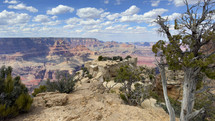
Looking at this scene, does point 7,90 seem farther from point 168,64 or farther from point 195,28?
point 195,28

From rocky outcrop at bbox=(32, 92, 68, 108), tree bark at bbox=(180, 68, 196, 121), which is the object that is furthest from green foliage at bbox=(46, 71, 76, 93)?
tree bark at bbox=(180, 68, 196, 121)

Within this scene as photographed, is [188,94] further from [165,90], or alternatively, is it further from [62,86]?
[62,86]

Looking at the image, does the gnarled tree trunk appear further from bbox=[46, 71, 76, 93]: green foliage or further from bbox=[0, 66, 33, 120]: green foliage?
bbox=[46, 71, 76, 93]: green foliage

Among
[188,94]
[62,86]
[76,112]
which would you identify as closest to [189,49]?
[188,94]

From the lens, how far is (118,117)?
25.3 ft

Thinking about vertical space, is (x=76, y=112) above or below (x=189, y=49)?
below

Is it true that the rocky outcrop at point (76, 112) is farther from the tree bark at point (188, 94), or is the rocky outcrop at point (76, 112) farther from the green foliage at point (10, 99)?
the tree bark at point (188, 94)

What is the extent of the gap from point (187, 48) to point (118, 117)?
5.89 metres

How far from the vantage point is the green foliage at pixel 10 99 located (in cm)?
603

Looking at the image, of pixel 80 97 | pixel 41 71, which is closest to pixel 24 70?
pixel 41 71

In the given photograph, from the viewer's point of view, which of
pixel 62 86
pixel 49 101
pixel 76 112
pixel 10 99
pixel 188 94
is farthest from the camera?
pixel 62 86

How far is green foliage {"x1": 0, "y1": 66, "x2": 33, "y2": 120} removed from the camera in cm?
603

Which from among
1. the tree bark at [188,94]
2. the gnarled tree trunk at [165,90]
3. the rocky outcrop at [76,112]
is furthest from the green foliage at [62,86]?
the tree bark at [188,94]

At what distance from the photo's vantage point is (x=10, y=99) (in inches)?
261
